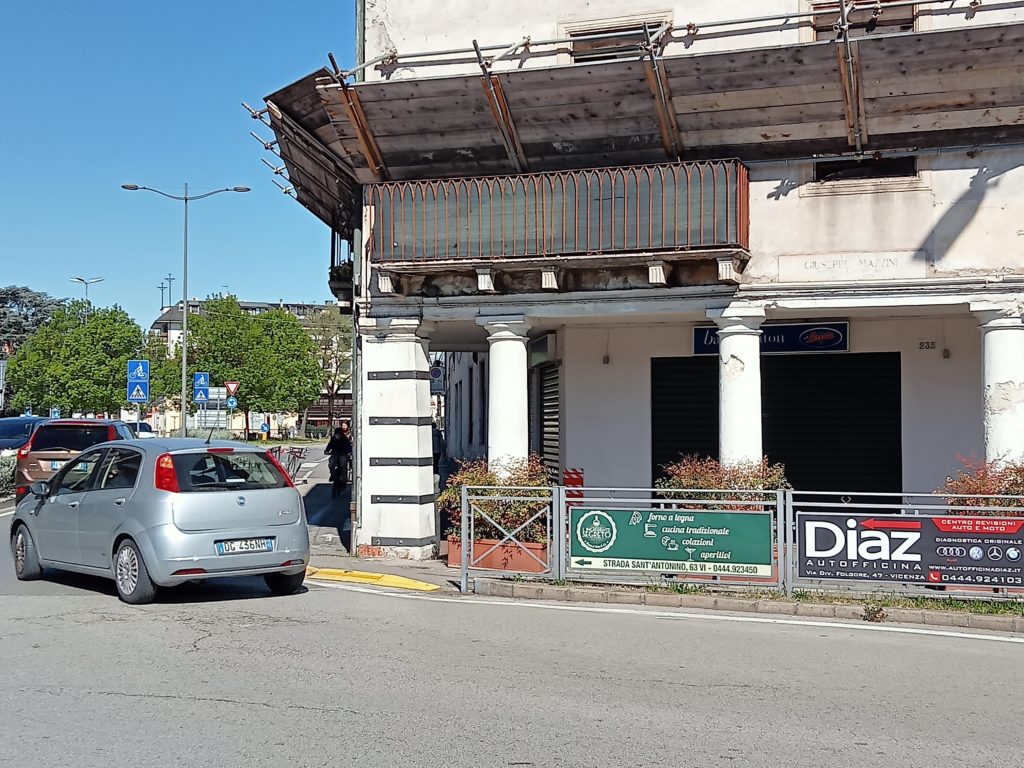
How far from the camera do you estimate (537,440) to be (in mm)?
20219

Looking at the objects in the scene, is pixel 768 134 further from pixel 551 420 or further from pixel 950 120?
pixel 551 420

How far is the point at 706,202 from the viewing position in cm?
1387

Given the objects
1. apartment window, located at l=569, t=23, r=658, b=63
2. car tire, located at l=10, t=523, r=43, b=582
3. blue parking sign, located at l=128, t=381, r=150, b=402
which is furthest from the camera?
blue parking sign, located at l=128, t=381, r=150, b=402

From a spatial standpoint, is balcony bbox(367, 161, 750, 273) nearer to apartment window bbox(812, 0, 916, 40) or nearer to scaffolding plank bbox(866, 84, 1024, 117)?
scaffolding plank bbox(866, 84, 1024, 117)

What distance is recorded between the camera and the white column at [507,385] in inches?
591

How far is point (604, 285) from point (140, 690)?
9.10m

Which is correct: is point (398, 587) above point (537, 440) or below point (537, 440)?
below

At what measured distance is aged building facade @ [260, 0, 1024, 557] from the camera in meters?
13.4

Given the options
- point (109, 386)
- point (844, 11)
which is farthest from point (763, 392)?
point (109, 386)

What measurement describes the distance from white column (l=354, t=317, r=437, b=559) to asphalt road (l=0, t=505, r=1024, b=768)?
455 cm

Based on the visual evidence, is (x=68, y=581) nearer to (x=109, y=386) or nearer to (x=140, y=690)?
(x=140, y=690)

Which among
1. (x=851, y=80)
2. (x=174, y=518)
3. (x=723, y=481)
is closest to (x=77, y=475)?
(x=174, y=518)

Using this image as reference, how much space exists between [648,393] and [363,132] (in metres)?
5.99

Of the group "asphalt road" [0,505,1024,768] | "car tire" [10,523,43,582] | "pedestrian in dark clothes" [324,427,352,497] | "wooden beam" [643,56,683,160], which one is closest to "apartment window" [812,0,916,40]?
"wooden beam" [643,56,683,160]
